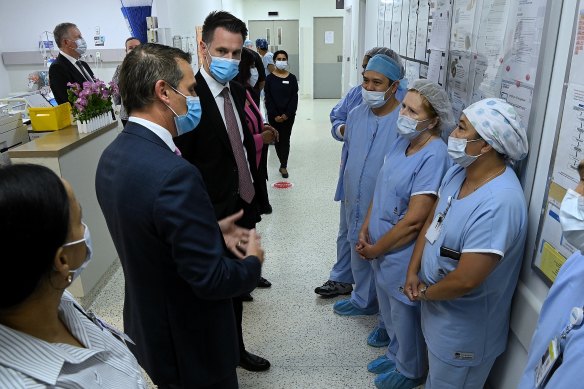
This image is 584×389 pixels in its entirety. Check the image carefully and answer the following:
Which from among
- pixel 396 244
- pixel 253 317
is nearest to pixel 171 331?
pixel 396 244

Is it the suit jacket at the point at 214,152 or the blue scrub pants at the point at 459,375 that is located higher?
the suit jacket at the point at 214,152

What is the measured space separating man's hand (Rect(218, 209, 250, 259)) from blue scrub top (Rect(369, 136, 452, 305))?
753 mm

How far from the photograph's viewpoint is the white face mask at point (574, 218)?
0.94 meters

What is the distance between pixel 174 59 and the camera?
124 cm

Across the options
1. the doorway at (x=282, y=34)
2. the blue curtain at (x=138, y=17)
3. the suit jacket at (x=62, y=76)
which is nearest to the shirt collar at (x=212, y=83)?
the suit jacket at (x=62, y=76)

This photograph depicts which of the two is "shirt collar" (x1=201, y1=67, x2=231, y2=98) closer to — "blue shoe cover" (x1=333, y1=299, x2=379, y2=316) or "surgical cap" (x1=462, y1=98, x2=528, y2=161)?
"surgical cap" (x1=462, y1=98, x2=528, y2=161)

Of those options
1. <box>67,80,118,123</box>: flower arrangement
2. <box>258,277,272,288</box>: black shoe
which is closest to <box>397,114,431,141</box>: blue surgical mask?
<box>258,277,272,288</box>: black shoe

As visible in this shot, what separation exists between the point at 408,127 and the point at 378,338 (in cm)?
126

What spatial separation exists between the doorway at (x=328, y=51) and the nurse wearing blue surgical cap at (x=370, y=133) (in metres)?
8.94

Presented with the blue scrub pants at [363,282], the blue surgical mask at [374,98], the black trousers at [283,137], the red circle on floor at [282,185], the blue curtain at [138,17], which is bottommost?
the red circle on floor at [282,185]

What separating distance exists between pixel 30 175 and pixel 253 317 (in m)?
2.10

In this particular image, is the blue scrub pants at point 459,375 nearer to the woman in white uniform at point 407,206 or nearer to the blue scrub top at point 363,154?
the woman in white uniform at point 407,206

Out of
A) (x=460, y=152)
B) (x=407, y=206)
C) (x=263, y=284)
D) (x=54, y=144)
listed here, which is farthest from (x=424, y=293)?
(x=54, y=144)

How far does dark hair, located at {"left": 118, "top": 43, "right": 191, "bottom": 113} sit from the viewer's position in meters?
1.17
